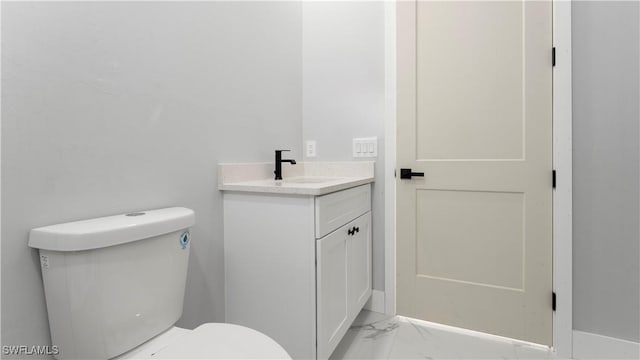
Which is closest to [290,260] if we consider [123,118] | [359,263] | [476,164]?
[359,263]

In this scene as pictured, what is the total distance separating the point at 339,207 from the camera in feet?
4.54

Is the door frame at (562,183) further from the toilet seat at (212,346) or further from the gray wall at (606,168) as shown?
the toilet seat at (212,346)

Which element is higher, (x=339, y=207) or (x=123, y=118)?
(x=123, y=118)

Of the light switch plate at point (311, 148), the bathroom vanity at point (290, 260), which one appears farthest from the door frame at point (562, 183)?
the light switch plate at point (311, 148)

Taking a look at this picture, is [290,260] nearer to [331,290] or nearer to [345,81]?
[331,290]

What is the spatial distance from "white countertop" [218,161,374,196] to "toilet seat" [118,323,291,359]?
0.52 metres

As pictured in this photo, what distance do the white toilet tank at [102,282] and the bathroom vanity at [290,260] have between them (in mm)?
430

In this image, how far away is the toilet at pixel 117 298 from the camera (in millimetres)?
749

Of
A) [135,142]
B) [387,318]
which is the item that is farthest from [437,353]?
[135,142]

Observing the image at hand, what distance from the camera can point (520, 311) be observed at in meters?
1.58

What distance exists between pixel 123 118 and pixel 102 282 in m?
0.53

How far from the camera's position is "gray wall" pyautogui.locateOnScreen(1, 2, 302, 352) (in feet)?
2.53

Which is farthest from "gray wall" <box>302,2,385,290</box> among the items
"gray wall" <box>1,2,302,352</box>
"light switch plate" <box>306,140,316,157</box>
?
"gray wall" <box>1,2,302,352</box>

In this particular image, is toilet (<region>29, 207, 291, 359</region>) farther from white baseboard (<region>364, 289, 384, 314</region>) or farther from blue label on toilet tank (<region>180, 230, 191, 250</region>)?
white baseboard (<region>364, 289, 384, 314</region>)
